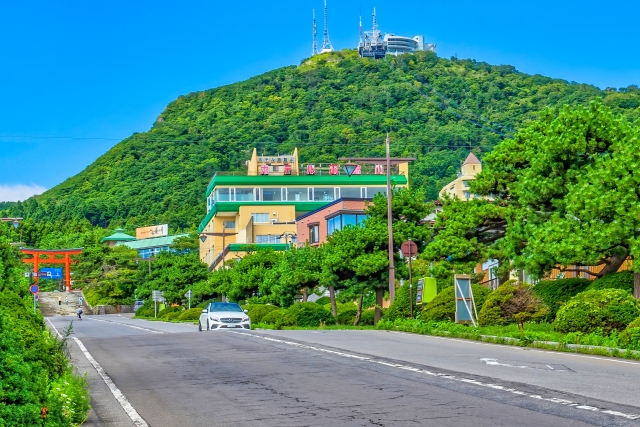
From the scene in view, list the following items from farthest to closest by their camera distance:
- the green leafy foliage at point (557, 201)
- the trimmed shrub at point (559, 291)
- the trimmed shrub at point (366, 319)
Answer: the trimmed shrub at point (366, 319) < the trimmed shrub at point (559, 291) < the green leafy foliage at point (557, 201)

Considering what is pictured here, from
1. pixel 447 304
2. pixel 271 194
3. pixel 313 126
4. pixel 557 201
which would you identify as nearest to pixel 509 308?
pixel 447 304

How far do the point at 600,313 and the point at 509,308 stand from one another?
22.9 ft

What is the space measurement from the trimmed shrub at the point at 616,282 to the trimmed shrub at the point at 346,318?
70.1ft

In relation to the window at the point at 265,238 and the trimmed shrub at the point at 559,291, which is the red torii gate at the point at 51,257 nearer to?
the window at the point at 265,238

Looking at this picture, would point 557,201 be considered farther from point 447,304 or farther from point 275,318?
point 275,318

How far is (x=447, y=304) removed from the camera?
3244 cm

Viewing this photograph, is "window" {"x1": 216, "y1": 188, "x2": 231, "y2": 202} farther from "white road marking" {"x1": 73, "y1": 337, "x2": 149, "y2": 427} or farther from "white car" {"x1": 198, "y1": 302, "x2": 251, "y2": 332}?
"white road marking" {"x1": 73, "y1": 337, "x2": 149, "y2": 427}

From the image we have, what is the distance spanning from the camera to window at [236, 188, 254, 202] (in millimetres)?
112688

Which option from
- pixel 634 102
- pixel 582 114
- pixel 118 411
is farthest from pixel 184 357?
pixel 634 102

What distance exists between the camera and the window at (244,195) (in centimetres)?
11269

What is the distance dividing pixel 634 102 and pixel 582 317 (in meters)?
91.1

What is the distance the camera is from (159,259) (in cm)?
9100

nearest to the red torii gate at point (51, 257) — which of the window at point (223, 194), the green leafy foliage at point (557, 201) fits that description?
the window at point (223, 194)

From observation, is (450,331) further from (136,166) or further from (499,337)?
(136,166)
